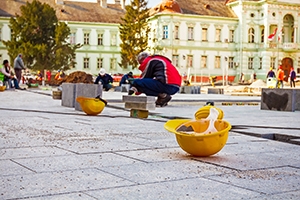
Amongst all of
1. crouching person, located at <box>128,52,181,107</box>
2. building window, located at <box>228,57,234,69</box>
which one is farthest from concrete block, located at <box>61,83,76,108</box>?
building window, located at <box>228,57,234,69</box>

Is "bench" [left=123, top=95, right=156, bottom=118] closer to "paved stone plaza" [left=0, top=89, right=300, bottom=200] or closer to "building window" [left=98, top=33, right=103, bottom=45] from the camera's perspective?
"paved stone plaza" [left=0, top=89, right=300, bottom=200]

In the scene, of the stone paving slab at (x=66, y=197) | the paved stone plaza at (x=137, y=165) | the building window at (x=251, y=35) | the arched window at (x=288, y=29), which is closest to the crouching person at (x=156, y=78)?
the paved stone plaza at (x=137, y=165)

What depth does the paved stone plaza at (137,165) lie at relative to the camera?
380 cm

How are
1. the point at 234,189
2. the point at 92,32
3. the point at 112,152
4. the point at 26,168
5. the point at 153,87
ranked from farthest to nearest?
1. the point at 92,32
2. the point at 153,87
3. the point at 112,152
4. the point at 26,168
5. the point at 234,189

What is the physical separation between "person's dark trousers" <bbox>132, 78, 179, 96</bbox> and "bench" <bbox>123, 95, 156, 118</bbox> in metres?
0.49

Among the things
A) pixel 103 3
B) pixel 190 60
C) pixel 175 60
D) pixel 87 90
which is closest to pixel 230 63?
pixel 190 60

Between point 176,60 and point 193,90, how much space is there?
117ft

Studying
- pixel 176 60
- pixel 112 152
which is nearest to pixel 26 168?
pixel 112 152

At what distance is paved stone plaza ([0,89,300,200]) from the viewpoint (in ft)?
12.5

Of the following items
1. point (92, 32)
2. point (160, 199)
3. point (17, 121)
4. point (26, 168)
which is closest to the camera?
point (160, 199)

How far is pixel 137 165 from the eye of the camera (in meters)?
4.86

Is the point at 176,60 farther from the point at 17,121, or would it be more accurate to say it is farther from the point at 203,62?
the point at 17,121

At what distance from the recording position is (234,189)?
3.92m

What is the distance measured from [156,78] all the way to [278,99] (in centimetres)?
423
